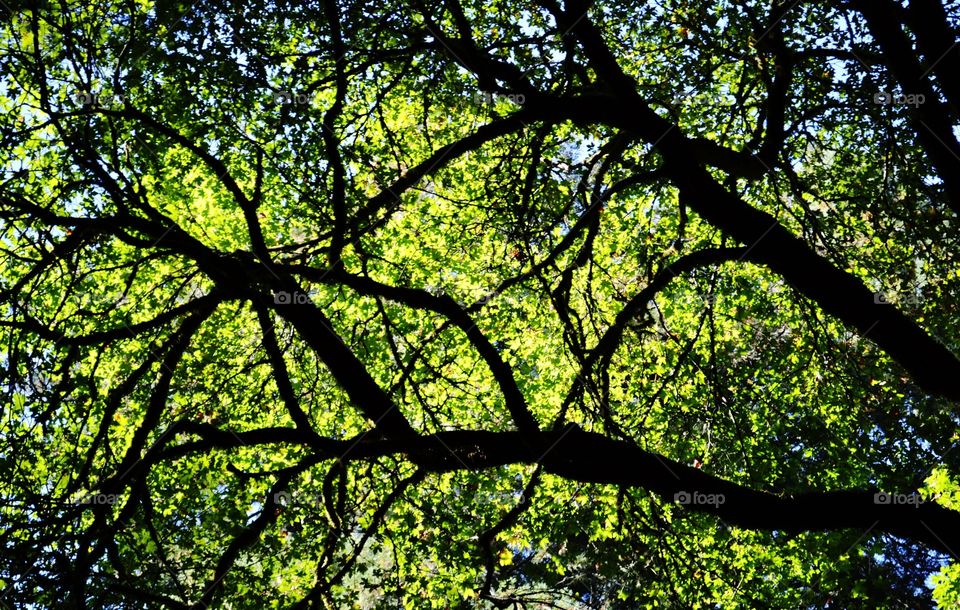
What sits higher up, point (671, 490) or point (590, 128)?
point (590, 128)

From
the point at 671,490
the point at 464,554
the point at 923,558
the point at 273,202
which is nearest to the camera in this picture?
the point at 671,490

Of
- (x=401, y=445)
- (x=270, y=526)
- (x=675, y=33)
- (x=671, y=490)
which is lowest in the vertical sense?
(x=671, y=490)

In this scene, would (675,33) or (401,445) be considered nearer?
(401,445)

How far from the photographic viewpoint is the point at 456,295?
10578mm

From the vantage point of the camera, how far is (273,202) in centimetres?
952

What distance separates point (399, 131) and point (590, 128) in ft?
8.17

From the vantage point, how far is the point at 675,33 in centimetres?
814

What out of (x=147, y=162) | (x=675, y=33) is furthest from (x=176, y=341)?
(x=675, y=33)

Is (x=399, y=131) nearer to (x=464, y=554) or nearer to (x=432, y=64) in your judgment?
(x=432, y=64)

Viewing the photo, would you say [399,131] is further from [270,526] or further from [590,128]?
[270,526]

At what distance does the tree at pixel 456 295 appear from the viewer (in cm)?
526

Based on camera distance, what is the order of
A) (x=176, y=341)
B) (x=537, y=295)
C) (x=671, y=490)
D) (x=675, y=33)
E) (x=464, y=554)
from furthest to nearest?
(x=537, y=295), (x=675, y=33), (x=464, y=554), (x=176, y=341), (x=671, y=490)

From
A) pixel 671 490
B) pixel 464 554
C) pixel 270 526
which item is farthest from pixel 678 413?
pixel 270 526

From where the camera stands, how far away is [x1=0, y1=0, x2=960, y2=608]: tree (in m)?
5.26
